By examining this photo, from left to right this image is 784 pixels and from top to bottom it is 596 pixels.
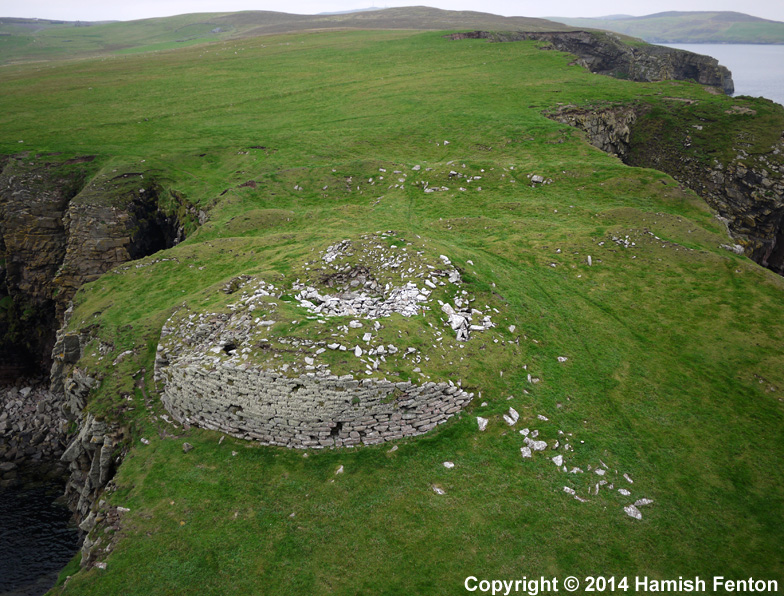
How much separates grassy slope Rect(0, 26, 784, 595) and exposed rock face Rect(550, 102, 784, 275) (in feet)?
18.1

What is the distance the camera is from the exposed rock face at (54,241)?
33250mm

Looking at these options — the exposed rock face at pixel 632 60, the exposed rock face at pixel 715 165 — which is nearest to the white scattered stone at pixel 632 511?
the exposed rock face at pixel 715 165

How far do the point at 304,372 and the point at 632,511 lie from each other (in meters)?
11.3

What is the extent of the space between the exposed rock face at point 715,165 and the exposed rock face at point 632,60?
5407 centimetres

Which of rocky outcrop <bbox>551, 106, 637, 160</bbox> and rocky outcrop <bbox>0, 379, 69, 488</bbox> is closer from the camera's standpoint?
rocky outcrop <bbox>0, 379, 69, 488</bbox>

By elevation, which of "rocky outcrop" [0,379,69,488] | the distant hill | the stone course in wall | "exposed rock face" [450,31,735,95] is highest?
the distant hill

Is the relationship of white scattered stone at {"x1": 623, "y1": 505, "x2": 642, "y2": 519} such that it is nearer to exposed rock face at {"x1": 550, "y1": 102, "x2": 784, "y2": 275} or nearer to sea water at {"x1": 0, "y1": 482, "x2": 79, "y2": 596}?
sea water at {"x1": 0, "y1": 482, "x2": 79, "y2": 596}

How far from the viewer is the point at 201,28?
165750 millimetres

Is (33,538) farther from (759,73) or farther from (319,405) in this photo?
(759,73)

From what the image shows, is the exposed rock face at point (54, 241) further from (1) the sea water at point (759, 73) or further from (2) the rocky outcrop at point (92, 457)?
(1) the sea water at point (759, 73)

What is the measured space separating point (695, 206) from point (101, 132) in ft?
193

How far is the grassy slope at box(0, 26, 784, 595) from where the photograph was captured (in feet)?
41.3

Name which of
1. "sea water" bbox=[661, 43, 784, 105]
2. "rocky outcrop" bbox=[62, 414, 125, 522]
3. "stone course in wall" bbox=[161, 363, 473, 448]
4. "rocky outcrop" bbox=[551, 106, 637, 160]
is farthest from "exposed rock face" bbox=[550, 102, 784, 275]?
"sea water" bbox=[661, 43, 784, 105]

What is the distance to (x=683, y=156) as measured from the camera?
142 feet
